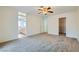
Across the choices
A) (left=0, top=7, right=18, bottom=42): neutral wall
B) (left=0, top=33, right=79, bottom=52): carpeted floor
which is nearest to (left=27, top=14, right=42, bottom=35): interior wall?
(left=0, top=7, right=18, bottom=42): neutral wall

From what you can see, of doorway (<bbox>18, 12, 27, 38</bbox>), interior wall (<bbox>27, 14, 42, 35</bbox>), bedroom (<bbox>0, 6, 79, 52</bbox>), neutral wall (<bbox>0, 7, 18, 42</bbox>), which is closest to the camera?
bedroom (<bbox>0, 6, 79, 52</bbox>)

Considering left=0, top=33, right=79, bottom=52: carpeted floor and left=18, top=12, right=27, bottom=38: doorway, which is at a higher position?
left=18, top=12, right=27, bottom=38: doorway

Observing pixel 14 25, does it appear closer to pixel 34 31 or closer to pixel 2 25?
pixel 2 25

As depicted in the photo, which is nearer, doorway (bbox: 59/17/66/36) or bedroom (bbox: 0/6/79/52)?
bedroom (bbox: 0/6/79/52)

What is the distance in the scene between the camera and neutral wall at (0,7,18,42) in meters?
4.54

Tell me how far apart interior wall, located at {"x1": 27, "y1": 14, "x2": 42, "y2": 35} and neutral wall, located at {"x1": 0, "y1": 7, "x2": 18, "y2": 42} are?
1.53m

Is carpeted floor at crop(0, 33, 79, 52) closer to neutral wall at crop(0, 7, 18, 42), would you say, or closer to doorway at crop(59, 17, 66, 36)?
neutral wall at crop(0, 7, 18, 42)

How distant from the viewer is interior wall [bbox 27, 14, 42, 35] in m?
6.41

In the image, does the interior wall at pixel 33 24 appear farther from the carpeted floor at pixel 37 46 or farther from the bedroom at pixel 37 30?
the carpeted floor at pixel 37 46

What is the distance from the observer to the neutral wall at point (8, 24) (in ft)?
14.9

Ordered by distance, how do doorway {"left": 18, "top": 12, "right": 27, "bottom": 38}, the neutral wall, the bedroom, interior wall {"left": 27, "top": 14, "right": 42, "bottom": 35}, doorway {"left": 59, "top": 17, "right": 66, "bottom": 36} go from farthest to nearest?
doorway {"left": 59, "top": 17, "right": 66, "bottom": 36}, interior wall {"left": 27, "top": 14, "right": 42, "bottom": 35}, doorway {"left": 18, "top": 12, "right": 27, "bottom": 38}, the neutral wall, the bedroom

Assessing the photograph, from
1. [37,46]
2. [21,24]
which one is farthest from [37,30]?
[37,46]

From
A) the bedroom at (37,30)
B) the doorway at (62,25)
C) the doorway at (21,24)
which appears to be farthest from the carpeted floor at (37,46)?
the doorway at (62,25)
